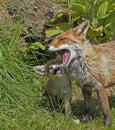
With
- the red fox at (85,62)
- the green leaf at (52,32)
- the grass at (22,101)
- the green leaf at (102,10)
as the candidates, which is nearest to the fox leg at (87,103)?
the grass at (22,101)

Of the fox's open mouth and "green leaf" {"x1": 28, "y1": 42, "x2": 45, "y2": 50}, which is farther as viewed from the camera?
"green leaf" {"x1": 28, "y1": 42, "x2": 45, "y2": 50}

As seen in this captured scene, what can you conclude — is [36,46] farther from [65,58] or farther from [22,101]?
[65,58]

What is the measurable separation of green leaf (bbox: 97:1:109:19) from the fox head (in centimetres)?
197

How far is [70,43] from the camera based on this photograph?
7598 mm

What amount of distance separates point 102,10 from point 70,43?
7.37ft

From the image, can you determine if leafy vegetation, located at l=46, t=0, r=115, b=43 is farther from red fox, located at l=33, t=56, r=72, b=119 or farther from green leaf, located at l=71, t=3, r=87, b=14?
red fox, located at l=33, t=56, r=72, b=119

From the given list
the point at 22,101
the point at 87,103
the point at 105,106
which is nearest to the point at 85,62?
the point at 105,106

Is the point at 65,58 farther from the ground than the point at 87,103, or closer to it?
farther from the ground

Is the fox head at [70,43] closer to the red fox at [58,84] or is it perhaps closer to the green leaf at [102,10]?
the red fox at [58,84]

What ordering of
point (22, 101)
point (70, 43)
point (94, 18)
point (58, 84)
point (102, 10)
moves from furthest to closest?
point (94, 18) → point (102, 10) → point (22, 101) → point (58, 84) → point (70, 43)

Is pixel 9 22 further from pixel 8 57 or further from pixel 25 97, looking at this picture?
pixel 25 97

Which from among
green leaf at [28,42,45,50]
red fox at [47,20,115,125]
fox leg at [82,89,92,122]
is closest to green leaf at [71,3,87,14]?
green leaf at [28,42,45,50]

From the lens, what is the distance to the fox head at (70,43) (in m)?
7.53

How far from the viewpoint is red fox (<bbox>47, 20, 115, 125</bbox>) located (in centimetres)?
760
